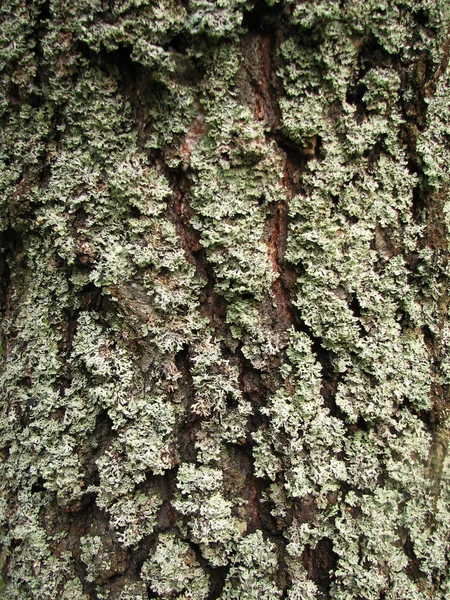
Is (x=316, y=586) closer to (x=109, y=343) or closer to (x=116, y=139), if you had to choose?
(x=109, y=343)

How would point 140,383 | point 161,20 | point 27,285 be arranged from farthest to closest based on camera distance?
point 27,285 → point 140,383 → point 161,20

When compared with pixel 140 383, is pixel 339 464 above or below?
below

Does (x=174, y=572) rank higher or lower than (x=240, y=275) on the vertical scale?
lower

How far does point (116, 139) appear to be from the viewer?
3.18 ft

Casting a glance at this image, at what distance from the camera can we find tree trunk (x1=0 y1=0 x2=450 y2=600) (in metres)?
0.94

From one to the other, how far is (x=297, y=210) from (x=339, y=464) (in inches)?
23.0

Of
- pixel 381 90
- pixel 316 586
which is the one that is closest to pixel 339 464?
pixel 316 586

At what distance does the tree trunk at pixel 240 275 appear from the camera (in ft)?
3.09

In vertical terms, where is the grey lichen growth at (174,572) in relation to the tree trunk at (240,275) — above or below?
below

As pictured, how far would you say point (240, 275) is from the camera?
961mm

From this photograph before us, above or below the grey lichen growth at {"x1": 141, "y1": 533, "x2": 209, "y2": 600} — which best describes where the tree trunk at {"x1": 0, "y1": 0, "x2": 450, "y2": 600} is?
above

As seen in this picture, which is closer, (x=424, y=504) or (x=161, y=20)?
(x=161, y=20)

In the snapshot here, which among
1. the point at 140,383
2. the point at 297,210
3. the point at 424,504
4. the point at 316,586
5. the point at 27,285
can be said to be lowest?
the point at 316,586

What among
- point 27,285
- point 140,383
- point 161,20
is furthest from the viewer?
point 27,285
